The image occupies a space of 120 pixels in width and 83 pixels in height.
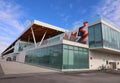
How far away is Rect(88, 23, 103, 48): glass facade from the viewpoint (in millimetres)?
20508

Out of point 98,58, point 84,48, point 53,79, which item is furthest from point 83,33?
point 53,79

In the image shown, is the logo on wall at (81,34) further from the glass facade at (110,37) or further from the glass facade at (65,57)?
the glass facade at (110,37)

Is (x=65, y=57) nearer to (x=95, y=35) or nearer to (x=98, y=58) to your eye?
(x=95, y=35)

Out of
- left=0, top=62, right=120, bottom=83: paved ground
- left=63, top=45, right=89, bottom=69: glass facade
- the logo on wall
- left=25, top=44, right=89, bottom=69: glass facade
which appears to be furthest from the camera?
the logo on wall

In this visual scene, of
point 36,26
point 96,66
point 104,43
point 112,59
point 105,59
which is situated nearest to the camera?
point 104,43

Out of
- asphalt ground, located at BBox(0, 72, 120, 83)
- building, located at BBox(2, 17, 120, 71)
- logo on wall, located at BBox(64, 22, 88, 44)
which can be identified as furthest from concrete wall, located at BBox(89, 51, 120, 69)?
asphalt ground, located at BBox(0, 72, 120, 83)

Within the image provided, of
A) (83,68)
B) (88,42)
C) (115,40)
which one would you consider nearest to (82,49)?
(88,42)

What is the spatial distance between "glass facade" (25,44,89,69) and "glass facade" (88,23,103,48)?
1967 mm

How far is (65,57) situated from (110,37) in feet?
36.6

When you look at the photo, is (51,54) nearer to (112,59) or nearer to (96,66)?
(96,66)

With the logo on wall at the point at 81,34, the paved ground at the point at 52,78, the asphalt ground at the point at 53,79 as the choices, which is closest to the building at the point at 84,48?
the logo on wall at the point at 81,34

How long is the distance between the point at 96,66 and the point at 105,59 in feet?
13.9

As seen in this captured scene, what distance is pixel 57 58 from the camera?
18.6 meters

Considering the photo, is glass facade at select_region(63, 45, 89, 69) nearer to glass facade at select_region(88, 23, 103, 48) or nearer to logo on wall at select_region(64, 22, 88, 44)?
glass facade at select_region(88, 23, 103, 48)
